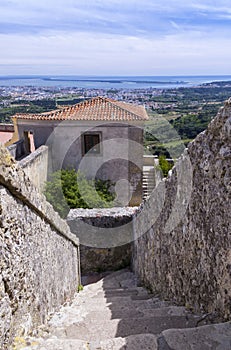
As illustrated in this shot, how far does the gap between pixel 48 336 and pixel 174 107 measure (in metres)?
23.5

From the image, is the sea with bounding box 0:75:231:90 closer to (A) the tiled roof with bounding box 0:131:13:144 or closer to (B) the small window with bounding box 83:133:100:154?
(A) the tiled roof with bounding box 0:131:13:144


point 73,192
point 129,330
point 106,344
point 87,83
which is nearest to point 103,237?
point 73,192

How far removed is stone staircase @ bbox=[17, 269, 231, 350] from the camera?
2.12m

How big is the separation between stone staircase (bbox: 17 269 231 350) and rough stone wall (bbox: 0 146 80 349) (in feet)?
0.56

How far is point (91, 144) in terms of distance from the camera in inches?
539

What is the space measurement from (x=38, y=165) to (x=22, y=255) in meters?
10.3

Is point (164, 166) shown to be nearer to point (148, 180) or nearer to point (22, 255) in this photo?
point (148, 180)

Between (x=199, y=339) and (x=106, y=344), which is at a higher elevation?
(x=199, y=339)

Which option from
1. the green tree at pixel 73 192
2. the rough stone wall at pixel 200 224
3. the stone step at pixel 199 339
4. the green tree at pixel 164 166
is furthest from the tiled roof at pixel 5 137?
the stone step at pixel 199 339

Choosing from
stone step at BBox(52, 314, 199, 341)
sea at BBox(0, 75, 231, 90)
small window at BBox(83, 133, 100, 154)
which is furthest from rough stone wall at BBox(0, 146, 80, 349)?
sea at BBox(0, 75, 231, 90)

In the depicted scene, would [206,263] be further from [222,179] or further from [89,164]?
[89,164]

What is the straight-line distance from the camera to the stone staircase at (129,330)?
6.96 feet

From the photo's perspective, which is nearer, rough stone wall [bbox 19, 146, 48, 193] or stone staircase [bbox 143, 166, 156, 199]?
rough stone wall [bbox 19, 146, 48, 193]

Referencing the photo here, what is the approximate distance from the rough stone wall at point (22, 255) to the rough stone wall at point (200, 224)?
1513mm
